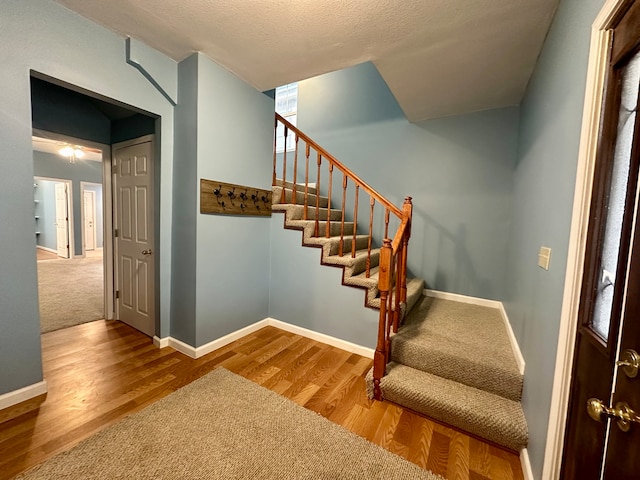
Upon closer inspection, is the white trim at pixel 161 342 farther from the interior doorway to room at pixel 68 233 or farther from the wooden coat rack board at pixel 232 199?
the wooden coat rack board at pixel 232 199

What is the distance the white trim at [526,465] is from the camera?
4.04 ft

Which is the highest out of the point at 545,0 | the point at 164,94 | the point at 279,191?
the point at 545,0

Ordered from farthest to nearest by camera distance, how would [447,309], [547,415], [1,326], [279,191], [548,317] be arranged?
1. [279,191]
2. [447,309]
3. [1,326]
4. [548,317]
5. [547,415]

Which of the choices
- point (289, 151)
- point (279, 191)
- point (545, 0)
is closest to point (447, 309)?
point (279, 191)

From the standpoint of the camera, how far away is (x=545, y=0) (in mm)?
1425

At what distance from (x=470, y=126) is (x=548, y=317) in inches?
101

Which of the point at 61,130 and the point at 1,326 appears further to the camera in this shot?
the point at 61,130

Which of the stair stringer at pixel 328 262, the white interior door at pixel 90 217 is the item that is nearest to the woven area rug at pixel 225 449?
the stair stringer at pixel 328 262

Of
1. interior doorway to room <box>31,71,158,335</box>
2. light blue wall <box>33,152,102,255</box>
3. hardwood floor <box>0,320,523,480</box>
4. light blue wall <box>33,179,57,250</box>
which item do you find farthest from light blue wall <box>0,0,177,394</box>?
light blue wall <box>33,179,57,250</box>

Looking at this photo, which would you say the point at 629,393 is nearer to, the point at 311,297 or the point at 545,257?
the point at 545,257

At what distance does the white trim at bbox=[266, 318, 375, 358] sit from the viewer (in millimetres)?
2381

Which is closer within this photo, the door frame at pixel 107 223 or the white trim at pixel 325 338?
the white trim at pixel 325 338

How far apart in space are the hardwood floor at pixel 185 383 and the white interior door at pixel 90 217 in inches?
257

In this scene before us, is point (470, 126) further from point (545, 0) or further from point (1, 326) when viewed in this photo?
point (1, 326)
